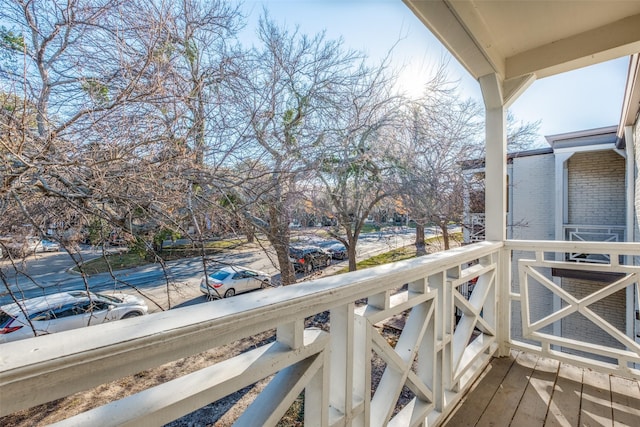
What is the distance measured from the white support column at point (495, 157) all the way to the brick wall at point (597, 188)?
6.09 meters

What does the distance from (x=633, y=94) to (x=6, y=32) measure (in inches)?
231

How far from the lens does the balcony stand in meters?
0.49

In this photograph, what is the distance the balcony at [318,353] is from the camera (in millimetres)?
486

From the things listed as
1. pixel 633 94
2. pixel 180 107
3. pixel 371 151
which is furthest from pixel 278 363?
pixel 371 151

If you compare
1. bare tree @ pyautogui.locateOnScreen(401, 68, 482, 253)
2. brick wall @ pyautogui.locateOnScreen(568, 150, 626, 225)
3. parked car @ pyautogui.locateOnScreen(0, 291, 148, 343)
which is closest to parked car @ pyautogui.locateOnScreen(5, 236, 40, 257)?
parked car @ pyautogui.locateOnScreen(0, 291, 148, 343)

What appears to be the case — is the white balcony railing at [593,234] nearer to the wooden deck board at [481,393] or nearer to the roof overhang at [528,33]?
the wooden deck board at [481,393]

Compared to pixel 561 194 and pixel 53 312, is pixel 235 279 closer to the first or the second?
pixel 53 312

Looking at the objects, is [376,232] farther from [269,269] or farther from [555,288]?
[555,288]

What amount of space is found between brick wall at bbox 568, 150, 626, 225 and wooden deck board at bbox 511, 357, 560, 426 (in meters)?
6.13

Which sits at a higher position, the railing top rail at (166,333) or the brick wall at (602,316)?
the railing top rail at (166,333)

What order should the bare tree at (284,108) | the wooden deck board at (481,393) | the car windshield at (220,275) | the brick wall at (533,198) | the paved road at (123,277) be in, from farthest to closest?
1. the brick wall at (533,198)
2. the bare tree at (284,108)
3. the car windshield at (220,275)
4. the paved road at (123,277)
5. the wooden deck board at (481,393)

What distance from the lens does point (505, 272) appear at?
94.1 inches

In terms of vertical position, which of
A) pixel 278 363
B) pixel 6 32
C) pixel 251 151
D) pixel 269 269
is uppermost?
pixel 6 32

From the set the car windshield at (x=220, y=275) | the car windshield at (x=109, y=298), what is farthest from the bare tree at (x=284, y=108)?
the car windshield at (x=109, y=298)
